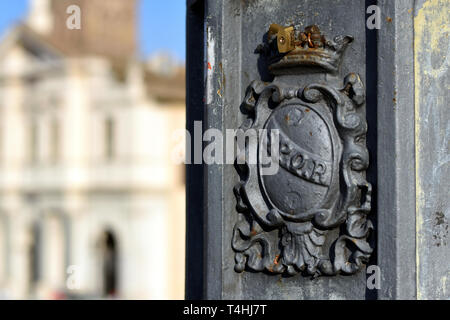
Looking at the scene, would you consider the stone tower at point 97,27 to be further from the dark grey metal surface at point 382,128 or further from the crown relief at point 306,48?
the crown relief at point 306,48

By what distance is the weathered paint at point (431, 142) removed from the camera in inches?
95.3

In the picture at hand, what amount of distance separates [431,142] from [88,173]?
72.5 feet

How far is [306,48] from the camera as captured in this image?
2502 millimetres

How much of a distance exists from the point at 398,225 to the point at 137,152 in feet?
66.9

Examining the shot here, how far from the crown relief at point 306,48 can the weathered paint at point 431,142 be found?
0.24 metres

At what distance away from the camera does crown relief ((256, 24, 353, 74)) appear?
2.47m

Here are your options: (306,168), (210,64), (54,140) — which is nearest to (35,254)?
(54,140)

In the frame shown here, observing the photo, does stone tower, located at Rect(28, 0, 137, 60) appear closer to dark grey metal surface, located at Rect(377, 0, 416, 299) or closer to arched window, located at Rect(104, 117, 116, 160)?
arched window, located at Rect(104, 117, 116, 160)

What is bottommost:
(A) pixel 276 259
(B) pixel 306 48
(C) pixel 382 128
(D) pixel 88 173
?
(A) pixel 276 259

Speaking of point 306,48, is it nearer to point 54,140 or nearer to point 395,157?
point 395,157

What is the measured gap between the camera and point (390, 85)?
2.37 m

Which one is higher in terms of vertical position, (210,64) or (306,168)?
(210,64)

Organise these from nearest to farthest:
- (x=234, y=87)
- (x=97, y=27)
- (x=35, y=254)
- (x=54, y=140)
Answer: (x=234, y=87) → (x=54, y=140) → (x=35, y=254) → (x=97, y=27)

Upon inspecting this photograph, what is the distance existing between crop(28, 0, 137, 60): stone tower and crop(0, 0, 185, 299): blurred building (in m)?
3.14
